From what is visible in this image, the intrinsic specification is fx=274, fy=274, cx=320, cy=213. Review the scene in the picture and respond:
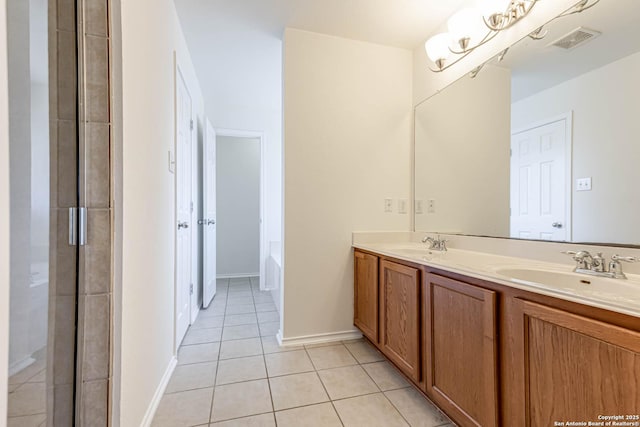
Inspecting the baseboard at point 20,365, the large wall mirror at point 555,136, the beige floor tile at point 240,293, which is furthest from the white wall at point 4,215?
the beige floor tile at point 240,293

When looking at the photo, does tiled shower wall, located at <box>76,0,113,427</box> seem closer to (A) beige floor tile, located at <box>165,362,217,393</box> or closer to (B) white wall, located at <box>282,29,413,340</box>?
(A) beige floor tile, located at <box>165,362,217,393</box>

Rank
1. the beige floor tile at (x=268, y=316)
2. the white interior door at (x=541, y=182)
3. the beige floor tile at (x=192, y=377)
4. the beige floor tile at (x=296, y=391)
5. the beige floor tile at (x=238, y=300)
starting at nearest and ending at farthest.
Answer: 1. the white interior door at (x=541, y=182)
2. the beige floor tile at (x=296, y=391)
3. the beige floor tile at (x=192, y=377)
4. the beige floor tile at (x=268, y=316)
5. the beige floor tile at (x=238, y=300)

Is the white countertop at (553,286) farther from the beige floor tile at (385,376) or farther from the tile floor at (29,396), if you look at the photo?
the tile floor at (29,396)

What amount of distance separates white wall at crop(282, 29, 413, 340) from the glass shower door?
1338 millimetres

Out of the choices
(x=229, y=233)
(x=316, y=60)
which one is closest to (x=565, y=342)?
(x=316, y=60)

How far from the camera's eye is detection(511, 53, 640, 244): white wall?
1.06m

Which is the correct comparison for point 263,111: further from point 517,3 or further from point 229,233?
point 517,3

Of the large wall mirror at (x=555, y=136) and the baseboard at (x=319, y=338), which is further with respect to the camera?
the baseboard at (x=319, y=338)

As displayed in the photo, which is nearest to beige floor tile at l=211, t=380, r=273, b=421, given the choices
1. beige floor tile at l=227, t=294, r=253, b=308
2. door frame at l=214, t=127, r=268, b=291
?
beige floor tile at l=227, t=294, r=253, b=308

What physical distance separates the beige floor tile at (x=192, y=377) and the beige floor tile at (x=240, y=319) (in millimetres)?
684

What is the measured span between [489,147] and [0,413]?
225cm

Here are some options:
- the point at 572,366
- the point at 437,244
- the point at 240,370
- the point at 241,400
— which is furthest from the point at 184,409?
the point at 437,244

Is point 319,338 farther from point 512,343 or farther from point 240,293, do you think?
point 240,293

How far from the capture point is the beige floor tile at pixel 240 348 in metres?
1.97
